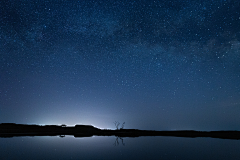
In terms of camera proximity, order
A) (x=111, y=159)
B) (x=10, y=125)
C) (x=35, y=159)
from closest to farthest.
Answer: (x=35, y=159) → (x=111, y=159) → (x=10, y=125)

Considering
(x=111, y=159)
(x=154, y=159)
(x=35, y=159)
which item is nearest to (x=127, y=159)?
(x=111, y=159)

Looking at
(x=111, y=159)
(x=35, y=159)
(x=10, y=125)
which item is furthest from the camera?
(x=10, y=125)

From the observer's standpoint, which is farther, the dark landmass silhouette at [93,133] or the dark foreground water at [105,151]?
the dark landmass silhouette at [93,133]

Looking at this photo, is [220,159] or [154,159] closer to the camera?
[154,159]

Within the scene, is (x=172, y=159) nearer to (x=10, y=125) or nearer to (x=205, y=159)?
(x=205, y=159)

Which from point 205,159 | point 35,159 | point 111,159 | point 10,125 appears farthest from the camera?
point 10,125

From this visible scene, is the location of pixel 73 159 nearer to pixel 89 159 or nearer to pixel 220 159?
pixel 89 159

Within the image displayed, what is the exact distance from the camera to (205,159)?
805 inches

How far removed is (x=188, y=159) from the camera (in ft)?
64.4

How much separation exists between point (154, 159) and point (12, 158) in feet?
53.7

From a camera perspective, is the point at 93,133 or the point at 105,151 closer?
the point at 105,151

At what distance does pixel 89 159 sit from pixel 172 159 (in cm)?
1016

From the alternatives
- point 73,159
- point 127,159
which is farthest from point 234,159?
point 73,159

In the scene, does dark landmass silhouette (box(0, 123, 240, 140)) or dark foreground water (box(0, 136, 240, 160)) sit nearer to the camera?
dark foreground water (box(0, 136, 240, 160))
